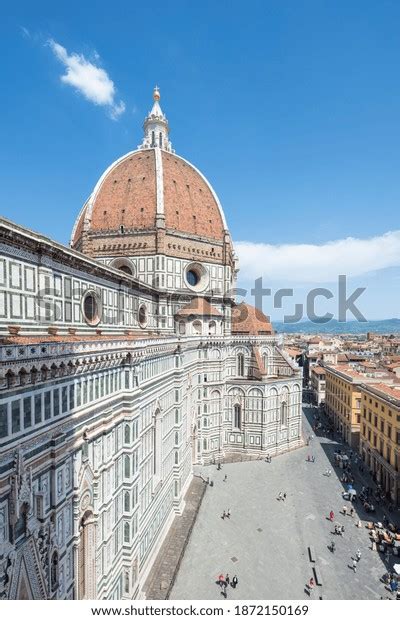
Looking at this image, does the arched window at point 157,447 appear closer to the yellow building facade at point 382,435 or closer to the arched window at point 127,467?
the arched window at point 127,467

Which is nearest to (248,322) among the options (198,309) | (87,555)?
(198,309)

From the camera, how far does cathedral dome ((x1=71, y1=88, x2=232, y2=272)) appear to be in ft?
116

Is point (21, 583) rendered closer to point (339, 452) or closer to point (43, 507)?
point (43, 507)

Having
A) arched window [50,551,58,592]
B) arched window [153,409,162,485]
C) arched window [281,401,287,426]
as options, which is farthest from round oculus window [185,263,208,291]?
arched window [50,551,58,592]

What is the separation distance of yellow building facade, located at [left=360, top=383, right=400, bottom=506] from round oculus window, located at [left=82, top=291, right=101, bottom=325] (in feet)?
75.2

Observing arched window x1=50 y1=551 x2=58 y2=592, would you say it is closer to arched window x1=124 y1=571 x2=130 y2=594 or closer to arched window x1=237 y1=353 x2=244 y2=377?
arched window x1=124 y1=571 x2=130 y2=594

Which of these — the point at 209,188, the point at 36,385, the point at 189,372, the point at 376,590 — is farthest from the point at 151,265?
the point at 376,590

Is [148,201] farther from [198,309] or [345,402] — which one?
[345,402]

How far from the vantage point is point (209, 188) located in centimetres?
4275

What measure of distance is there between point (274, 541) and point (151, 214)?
95.1 ft

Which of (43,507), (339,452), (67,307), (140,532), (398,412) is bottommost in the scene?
(339,452)

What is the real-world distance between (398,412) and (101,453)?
76.3 feet

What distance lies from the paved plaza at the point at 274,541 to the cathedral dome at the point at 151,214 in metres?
21.7

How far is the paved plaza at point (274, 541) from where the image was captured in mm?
17875
